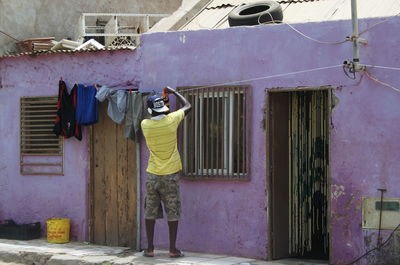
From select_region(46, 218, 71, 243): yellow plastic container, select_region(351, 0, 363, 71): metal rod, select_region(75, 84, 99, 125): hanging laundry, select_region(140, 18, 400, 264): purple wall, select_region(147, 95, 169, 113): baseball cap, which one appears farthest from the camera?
select_region(46, 218, 71, 243): yellow plastic container

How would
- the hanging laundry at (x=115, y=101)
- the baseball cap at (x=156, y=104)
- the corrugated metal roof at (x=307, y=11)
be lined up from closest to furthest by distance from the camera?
1. the baseball cap at (x=156, y=104)
2. the corrugated metal roof at (x=307, y=11)
3. the hanging laundry at (x=115, y=101)

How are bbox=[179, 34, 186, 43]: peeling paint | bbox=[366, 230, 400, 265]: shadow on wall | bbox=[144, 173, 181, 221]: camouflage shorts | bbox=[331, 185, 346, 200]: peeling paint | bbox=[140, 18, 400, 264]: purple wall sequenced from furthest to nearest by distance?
bbox=[179, 34, 186, 43]: peeling paint, bbox=[144, 173, 181, 221]: camouflage shorts, bbox=[331, 185, 346, 200]: peeling paint, bbox=[140, 18, 400, 264]: purple wall, bbox=[366, 230, 400, 265]: shadow on wall

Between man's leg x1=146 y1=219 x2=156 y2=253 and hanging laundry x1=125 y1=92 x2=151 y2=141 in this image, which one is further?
hanging laundry x1=125 y1=92 x2=151 y2=141

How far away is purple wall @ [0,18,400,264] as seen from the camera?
946cm

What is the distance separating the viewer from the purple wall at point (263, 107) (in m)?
9.42

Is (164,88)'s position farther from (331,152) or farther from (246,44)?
(331,152)

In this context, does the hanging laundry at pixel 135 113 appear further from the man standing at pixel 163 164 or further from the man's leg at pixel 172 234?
the man's leg at pixel 172 234

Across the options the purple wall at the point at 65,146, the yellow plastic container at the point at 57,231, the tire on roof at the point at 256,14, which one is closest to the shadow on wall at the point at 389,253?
the tire on roof at the point at 256,14

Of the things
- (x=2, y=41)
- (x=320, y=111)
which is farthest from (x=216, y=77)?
(x=2, y=41)

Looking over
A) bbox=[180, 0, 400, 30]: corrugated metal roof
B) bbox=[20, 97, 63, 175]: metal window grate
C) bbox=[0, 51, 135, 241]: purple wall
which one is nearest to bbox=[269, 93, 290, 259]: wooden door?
bbox=[180, 0, 400, 30]: corrugated metal roof

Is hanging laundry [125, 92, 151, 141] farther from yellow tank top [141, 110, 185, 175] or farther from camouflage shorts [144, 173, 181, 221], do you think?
Answer: camouflage shorts [144, 173, 181, 221]

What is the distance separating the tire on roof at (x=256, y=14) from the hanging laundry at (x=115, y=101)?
6.14 ft

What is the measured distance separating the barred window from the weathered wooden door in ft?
3.46

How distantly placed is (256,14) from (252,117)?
1.49 meters
